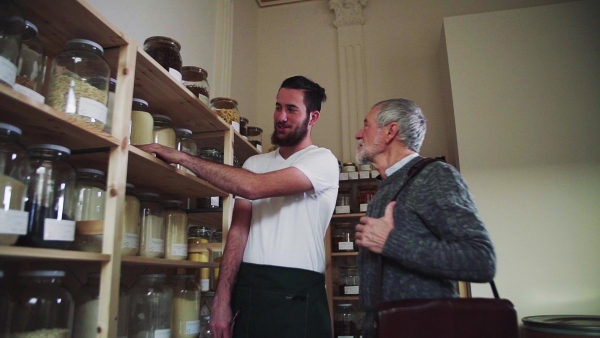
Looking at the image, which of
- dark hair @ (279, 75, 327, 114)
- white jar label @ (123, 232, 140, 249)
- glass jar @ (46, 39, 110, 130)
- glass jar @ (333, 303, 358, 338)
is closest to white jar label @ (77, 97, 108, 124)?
glass jar @ (46, 39, 110, 130)

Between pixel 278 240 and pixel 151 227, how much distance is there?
1.25 feet

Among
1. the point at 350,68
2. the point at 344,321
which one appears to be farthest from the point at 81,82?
the point at 350,68

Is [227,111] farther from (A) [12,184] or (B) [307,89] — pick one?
(A) [12,184]

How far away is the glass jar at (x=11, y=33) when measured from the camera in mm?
776

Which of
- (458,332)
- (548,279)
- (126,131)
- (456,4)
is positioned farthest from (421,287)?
(456,4)

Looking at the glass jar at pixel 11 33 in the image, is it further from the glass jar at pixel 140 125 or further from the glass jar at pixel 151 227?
the glass jar at pixel 151 227

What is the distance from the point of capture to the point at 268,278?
1.28m

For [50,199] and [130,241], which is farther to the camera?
[130,241]

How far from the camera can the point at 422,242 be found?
0.93 m

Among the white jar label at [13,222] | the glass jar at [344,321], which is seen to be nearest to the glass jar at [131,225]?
the white jar label at [13,222]

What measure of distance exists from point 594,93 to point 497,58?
557 mm

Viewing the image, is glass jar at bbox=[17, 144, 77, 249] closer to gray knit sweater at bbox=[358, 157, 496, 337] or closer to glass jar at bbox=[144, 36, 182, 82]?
glass jar at bbox=[144, 36, 182, 82]

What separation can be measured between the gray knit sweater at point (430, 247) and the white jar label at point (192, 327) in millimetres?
666

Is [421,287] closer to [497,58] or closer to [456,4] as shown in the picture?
[497,58]
